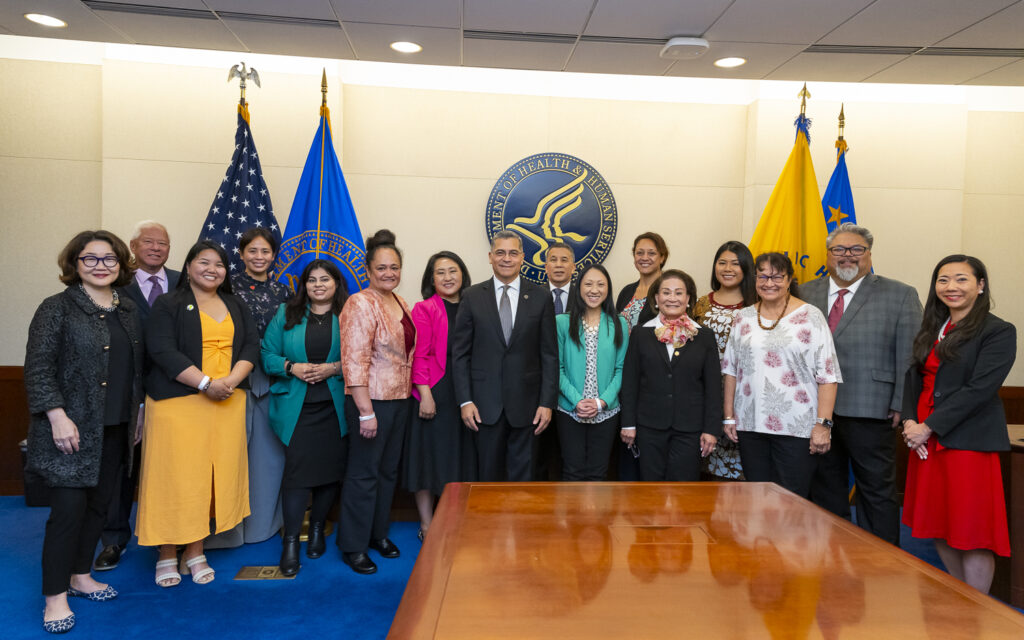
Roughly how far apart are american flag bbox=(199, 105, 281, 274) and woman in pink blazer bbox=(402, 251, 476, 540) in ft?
4.47

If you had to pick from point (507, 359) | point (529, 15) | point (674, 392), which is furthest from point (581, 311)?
point (529, 15)

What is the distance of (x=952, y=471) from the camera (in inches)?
109

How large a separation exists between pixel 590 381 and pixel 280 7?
2528 mm

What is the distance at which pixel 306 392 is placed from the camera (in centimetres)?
325

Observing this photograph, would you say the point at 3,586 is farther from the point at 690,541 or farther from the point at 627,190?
the point at 627,190

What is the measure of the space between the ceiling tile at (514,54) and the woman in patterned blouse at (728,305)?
162 centimetres

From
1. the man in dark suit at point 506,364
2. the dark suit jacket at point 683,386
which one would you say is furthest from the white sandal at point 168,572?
the dark suit jacket at point 683,386

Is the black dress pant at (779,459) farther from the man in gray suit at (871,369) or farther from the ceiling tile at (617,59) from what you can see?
the ceiling tile at (617,59)

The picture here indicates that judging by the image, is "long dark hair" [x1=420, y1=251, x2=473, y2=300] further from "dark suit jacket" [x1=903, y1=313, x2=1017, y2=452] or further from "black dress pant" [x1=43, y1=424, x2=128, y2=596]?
"dark suit jacket" [x1=903, y1=313, x2=1017, y2=452]

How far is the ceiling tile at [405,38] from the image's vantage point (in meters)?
3.68

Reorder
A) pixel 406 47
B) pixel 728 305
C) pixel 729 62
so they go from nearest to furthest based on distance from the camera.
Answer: pixel 728 305 → pixel 406 47 → pixel 729 62

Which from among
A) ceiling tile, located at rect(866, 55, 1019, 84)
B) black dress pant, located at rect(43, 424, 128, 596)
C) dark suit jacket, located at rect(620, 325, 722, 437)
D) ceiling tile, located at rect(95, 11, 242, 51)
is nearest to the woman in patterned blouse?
dark suit jacket, located at rect(620, 325, 722, 437)

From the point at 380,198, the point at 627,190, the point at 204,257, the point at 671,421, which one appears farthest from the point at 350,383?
the point at 627,190

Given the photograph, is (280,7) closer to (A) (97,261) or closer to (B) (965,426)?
(A) (97,261)
